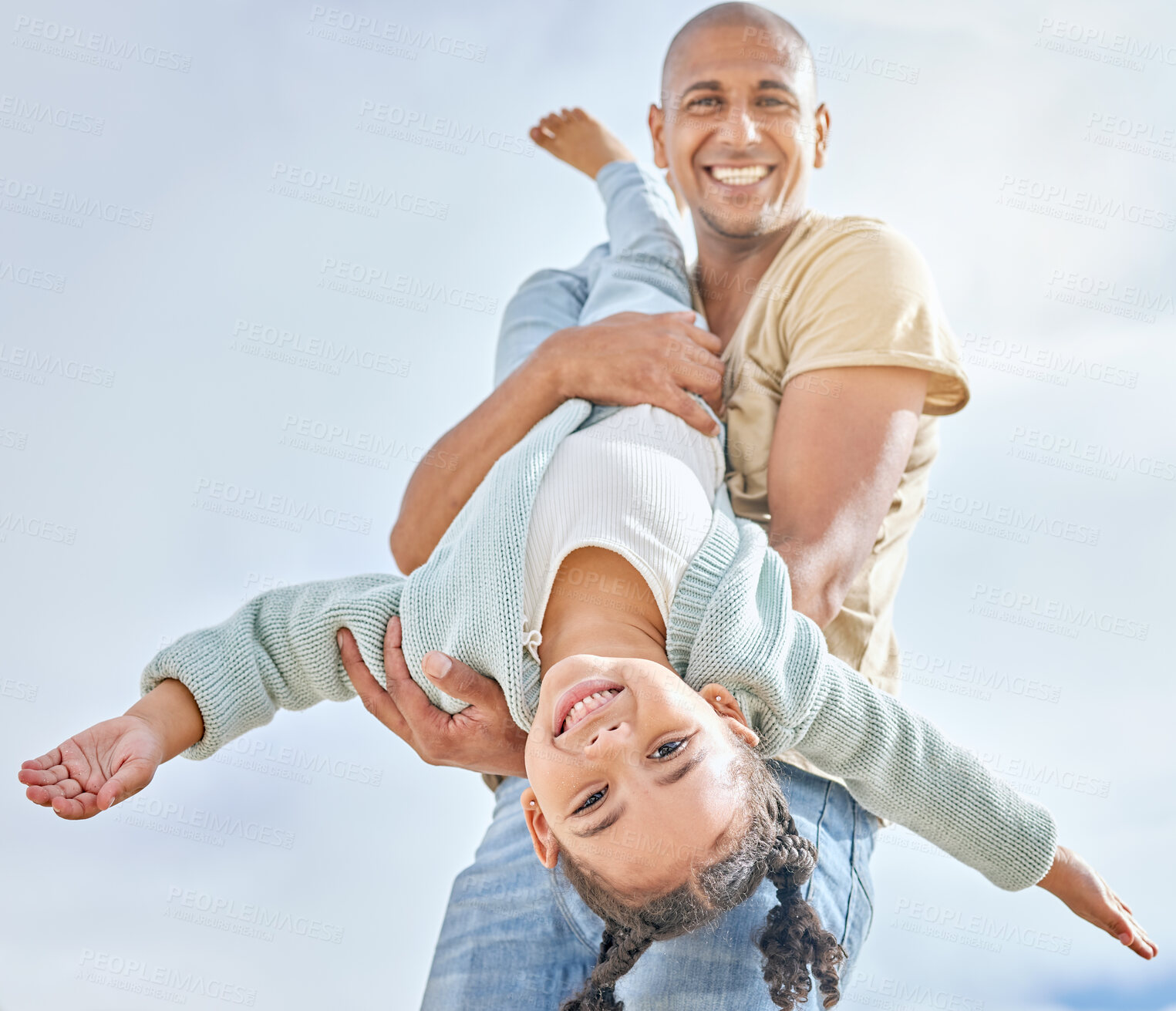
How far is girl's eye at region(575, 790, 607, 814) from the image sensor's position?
1.39 meters

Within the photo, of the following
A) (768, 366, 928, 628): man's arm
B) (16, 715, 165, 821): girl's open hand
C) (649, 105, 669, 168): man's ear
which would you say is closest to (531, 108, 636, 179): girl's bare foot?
(649, 105, 669, 168): man's ear

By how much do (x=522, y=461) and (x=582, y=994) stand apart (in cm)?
75

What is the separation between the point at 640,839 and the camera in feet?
4.48

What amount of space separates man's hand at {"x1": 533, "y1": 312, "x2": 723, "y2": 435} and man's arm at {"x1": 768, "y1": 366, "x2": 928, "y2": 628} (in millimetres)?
145

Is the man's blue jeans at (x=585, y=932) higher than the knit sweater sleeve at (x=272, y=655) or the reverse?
the reverse

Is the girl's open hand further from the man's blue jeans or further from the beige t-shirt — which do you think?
the beige t-shirt

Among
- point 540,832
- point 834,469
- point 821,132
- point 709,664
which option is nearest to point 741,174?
point 821,132

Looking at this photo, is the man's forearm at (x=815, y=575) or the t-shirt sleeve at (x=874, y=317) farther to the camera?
the t-shirt sleeve at (x=874, y=317)

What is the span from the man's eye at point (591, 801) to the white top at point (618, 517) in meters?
0.24

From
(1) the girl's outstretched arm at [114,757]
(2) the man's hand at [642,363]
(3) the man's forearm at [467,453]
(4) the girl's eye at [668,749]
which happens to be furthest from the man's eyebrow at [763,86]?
(1) the girl's outstretched arm at [114,757]

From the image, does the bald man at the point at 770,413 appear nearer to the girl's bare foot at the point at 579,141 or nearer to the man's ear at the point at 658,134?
the man's ear at the point at 658,134

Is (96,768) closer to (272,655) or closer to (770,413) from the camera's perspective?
(272,655)

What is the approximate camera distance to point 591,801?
1.40m

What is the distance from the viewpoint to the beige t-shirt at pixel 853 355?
177 cm
